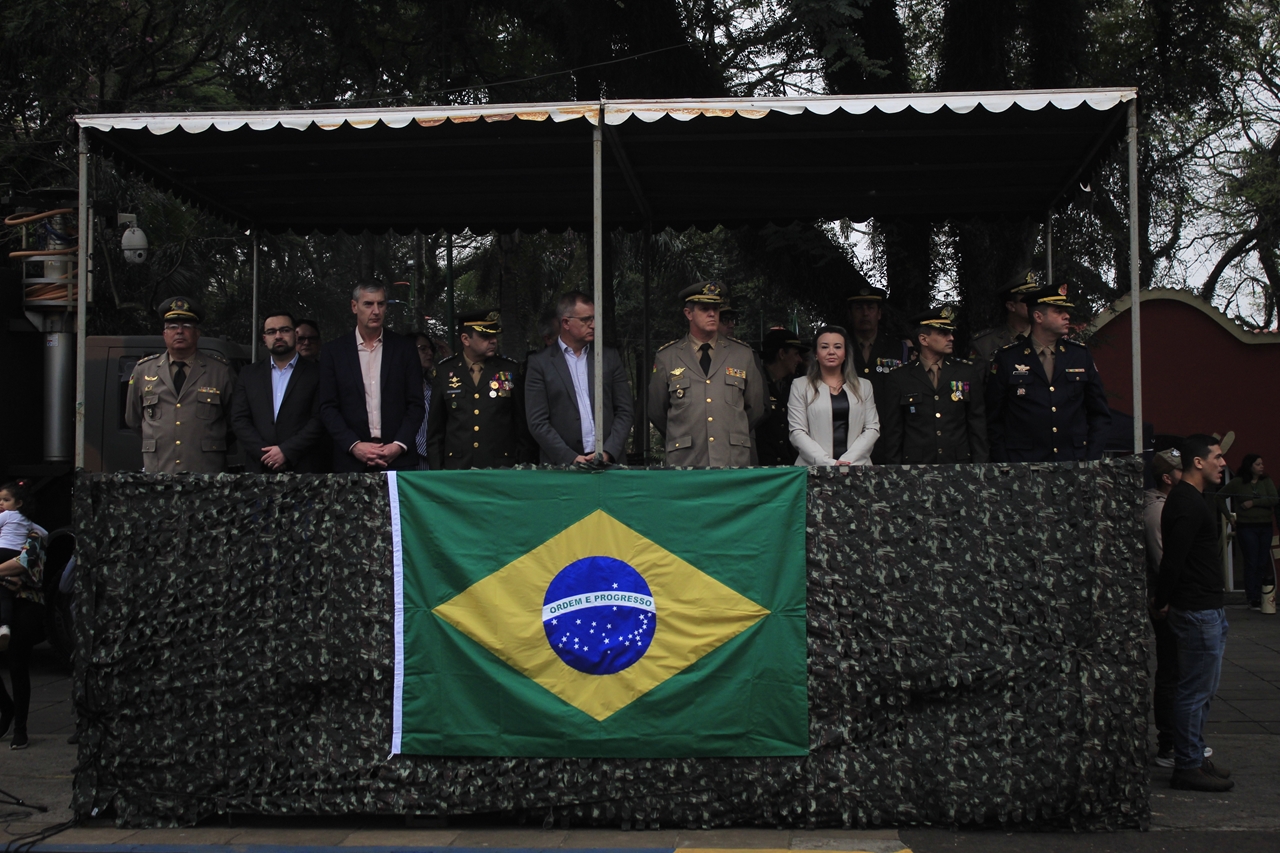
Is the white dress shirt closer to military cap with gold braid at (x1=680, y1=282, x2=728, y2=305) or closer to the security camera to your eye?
military cap with gold braid at (x1=680, y1=282, x2=728, y2=305)

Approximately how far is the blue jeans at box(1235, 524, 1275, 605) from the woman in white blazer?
336 inches

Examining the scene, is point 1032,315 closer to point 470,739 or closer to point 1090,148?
point 1090,148

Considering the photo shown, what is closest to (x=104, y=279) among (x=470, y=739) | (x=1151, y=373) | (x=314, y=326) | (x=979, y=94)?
(x=314, y=326)

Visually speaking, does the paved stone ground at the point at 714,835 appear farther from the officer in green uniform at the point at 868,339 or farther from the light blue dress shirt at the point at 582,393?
the officer in green uniform at the point at 868,339

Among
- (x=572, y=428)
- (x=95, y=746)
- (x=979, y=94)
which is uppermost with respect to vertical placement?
(x=979, y=94)

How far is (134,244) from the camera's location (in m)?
11.8

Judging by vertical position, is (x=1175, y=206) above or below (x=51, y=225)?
above

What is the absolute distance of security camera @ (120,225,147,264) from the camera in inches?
461

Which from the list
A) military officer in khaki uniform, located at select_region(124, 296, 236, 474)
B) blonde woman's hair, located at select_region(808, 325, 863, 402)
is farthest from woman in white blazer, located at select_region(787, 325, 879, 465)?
military officer in khaki uniform, located at select_region(124, 296, 236, 474)

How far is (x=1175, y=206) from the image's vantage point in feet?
63.3

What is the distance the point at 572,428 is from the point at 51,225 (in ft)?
19.0

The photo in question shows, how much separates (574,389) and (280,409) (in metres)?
1.84

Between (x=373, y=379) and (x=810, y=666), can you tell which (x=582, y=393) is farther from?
(x=810, y=666)

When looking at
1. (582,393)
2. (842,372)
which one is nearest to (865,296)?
(842,372)
